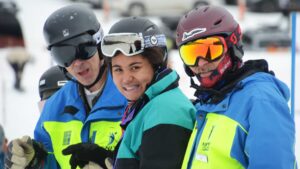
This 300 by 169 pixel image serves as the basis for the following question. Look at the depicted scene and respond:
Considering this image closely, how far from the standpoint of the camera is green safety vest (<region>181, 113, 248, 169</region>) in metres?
2.68

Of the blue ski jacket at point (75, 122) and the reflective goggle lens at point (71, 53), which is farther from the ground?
the reflective goggle lens at point (71, 53)

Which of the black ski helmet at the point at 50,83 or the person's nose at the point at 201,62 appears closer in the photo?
the person's nose at the point at 201,62

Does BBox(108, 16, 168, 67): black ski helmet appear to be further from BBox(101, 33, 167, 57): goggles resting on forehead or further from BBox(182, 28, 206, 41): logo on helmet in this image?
BBox(182, 28, 206, 41): logo on helmet

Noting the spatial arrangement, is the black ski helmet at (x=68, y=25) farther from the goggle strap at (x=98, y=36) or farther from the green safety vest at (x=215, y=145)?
the green safety vest at (x=215, y=145)

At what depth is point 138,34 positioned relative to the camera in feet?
10.5

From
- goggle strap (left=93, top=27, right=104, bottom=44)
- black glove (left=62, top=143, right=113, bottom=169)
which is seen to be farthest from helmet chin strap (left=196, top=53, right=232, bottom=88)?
goggle strap (left=93, top=27, right=104, bottom=44)

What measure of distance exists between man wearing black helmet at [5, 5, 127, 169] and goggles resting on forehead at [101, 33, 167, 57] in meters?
0.53

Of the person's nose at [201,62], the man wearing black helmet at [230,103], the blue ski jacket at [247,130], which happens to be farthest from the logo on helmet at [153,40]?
the blue ski jacket at [247,130]

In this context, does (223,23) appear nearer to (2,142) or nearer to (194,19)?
(194,19)

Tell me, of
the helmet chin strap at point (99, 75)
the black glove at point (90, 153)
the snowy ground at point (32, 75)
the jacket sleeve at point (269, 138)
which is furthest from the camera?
the snowy ground at point (32, 75)

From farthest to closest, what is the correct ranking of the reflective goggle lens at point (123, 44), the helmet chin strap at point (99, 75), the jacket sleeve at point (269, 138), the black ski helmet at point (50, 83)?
the black ski helmet at point (50, 83) < the helmet chin strap at point (99, 75) < the reflective goggle lens at point (123, 44) < the jacket sleeve at point (269, 138)

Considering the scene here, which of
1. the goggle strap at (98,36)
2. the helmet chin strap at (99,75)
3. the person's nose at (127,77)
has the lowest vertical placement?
the helmet chin strap at (99,75)

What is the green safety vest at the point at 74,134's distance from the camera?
3.59m

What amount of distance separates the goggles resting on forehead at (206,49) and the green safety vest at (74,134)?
0.81 m
